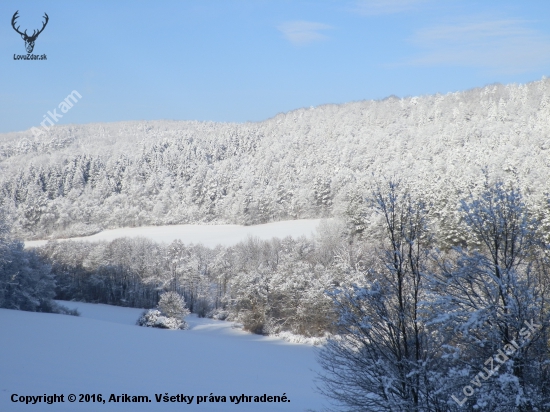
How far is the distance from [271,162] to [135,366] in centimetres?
6748

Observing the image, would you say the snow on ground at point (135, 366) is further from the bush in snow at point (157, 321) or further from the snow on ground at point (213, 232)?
the snow on ground at point (213, 232)

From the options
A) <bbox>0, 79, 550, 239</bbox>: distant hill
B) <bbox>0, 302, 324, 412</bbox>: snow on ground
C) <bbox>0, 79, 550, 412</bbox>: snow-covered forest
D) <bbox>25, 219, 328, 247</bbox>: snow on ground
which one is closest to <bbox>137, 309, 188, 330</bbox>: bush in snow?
<bbox>0, 302, 324, 412</bbox>: snow on ground

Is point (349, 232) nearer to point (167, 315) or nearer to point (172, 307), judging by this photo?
point (172, 307)

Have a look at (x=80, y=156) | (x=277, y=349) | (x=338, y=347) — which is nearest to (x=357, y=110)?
(x=80, y=156)

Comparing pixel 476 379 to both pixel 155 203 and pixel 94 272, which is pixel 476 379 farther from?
pixel 155 203

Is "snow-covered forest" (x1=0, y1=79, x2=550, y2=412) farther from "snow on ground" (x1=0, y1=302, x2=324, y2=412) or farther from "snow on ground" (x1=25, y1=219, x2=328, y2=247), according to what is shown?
"snow on ground" (x1=25, y1=219, x2=328, y2=247)

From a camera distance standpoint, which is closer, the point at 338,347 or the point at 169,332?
the point at 338,347

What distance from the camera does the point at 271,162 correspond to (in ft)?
265

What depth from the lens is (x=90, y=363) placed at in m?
14.4

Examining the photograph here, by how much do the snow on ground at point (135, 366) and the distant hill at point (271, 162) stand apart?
2735 centimetres

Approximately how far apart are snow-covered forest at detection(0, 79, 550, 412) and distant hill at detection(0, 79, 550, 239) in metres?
0.41

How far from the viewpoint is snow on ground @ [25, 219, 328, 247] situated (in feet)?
176

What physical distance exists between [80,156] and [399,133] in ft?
220

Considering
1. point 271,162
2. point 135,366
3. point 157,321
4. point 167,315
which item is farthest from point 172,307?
point 271,162
